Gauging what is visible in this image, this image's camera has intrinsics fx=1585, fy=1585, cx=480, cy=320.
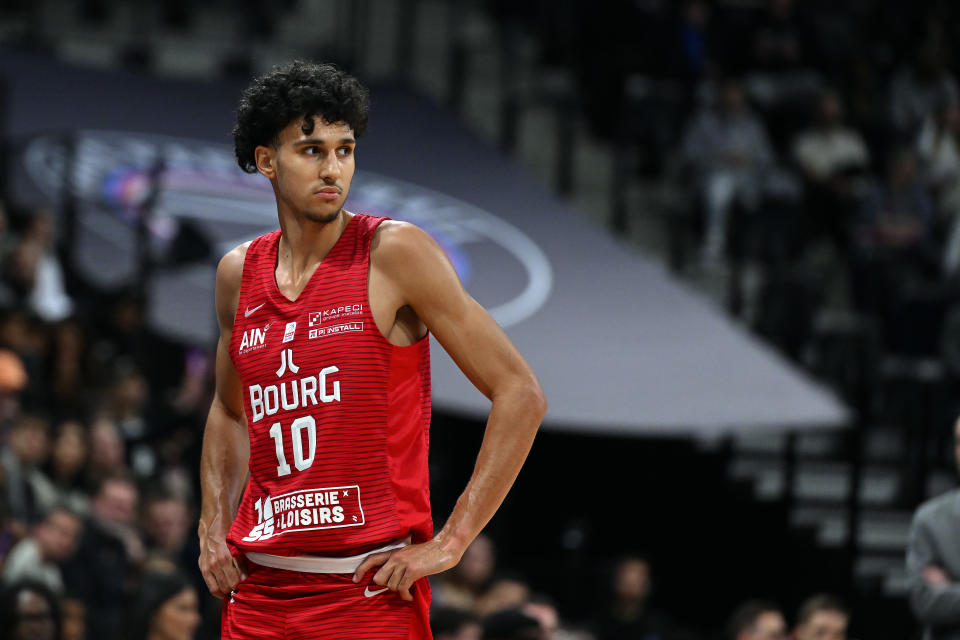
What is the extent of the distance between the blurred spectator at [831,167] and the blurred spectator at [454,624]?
629 cm

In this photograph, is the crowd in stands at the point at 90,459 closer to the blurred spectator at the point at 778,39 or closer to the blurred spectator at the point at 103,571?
the blurred spectator at the point at 103,571

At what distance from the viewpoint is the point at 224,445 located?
3.80m

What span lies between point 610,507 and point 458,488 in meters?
1.37

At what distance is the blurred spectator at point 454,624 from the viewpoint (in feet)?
22.2

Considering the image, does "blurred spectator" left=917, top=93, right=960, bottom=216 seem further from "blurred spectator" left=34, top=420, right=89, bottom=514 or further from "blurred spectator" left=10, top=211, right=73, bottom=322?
"blurred spectator" left=34, top=420, right=89, bottom=514

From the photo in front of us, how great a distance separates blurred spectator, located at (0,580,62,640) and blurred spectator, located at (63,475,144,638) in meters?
1.49

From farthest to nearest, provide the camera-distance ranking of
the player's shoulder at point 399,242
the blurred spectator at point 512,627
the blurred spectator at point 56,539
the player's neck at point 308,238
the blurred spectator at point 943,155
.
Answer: the blurred spectator at point 943,155 < the blurred spectator at point 56,539 < the blurred spectator at point 512,627 < the player's neck at point 308,238 < the player's shoulder at point 399,242

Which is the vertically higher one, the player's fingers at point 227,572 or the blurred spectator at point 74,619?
the player's fingers at point 227,572

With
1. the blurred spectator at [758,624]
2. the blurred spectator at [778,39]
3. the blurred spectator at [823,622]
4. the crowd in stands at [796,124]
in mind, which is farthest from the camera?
the blurred spectator at [778,39]

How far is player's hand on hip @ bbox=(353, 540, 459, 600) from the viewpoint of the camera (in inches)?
129

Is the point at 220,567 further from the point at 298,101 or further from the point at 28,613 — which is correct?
the point at 28,613

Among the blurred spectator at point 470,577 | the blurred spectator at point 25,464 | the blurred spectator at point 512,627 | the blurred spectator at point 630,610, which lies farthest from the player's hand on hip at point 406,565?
the blurred spectator at point 630,610

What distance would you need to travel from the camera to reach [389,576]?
3.29 meters

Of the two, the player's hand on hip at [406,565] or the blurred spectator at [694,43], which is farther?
the blurred spectator at [694,43]
